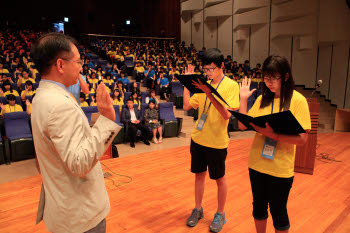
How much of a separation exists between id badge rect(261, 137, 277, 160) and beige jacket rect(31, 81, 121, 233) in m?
0.86

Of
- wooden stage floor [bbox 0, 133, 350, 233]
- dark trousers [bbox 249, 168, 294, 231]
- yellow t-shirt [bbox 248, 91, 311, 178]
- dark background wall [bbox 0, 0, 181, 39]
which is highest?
dark background wall [bbox 0, 0, 181, 39]

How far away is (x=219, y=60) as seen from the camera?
1861 mm

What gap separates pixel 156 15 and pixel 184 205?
1417cm

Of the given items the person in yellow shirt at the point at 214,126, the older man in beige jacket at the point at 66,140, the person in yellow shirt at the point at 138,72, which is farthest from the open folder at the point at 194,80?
the person in yellow shirt at the point at 138,72

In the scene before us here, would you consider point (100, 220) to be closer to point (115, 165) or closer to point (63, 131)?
point (63, 131)

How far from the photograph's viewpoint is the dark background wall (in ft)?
45.9

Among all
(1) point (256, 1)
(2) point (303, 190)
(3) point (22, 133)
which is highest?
(1) point (256, 1)

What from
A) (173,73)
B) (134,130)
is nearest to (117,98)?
(134,130)

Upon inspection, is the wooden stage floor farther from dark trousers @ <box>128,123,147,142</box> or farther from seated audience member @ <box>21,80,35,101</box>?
seated audience member @ <box>21,80,35,101</box>

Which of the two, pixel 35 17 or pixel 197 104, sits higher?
pixel 35 17

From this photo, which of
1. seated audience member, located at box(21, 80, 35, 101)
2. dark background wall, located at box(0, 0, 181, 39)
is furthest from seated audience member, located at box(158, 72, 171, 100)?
dark background wall, located at box(0, 0, 181, 39)

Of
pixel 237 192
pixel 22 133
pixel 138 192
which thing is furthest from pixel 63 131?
pixel 22 133

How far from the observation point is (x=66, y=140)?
82 cm

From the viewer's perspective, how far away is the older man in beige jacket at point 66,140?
0.82 meters
